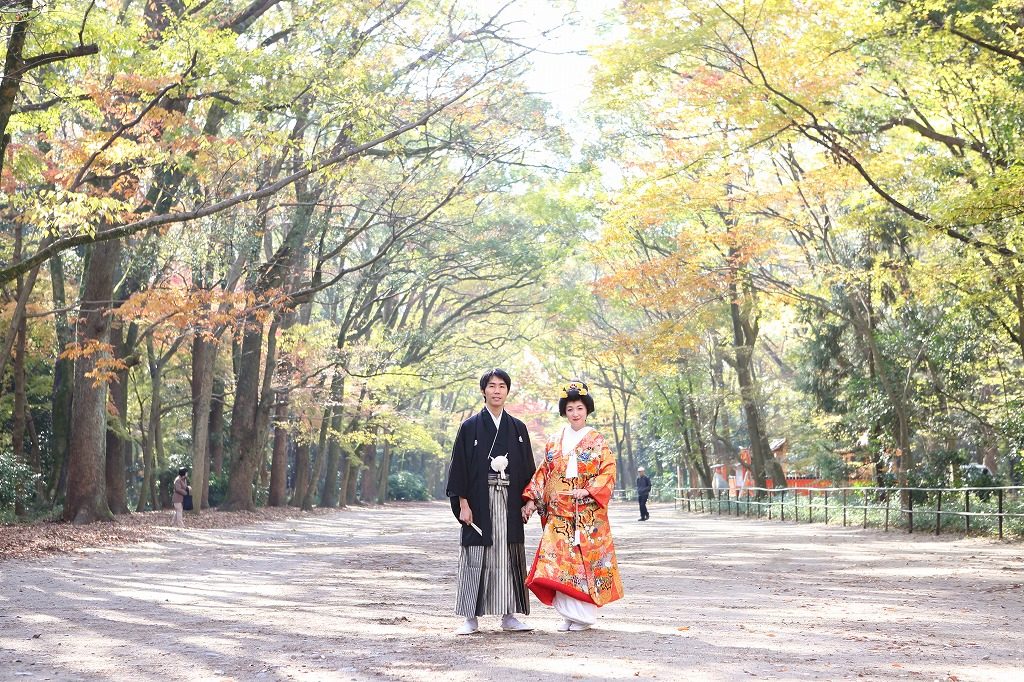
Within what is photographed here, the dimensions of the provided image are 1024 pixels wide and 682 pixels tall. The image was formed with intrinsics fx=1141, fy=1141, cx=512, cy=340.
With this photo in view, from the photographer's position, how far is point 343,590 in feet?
35.5

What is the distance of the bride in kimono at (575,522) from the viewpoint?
7.66m

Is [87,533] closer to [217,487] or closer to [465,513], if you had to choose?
[465,513]

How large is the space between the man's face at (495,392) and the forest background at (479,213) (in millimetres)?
5296

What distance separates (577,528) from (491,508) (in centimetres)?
61

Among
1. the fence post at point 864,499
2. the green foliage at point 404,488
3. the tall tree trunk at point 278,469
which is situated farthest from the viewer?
the green foliage at point 404,488

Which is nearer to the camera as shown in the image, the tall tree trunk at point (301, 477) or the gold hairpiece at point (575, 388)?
the gold hairpiece at point (575, 388)

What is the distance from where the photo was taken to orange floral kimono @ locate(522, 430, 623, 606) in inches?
302

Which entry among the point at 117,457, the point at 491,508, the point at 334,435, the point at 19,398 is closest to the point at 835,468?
the point at 334,435

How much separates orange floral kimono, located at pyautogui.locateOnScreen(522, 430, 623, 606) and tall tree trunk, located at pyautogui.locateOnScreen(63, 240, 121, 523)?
1395 centimetres

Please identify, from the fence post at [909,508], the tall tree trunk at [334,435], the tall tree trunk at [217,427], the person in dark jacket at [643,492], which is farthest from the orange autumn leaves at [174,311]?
the person in dark jacket at [643,492]

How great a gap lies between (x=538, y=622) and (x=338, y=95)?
32.8 feet

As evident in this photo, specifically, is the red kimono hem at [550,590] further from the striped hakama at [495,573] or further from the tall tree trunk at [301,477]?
the tall tree trunk at [301,477]

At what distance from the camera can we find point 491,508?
771 cm

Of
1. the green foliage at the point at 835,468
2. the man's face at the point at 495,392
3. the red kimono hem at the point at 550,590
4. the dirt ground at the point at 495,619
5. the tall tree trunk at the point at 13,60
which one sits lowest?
the dirt ground at the point at 495,619
